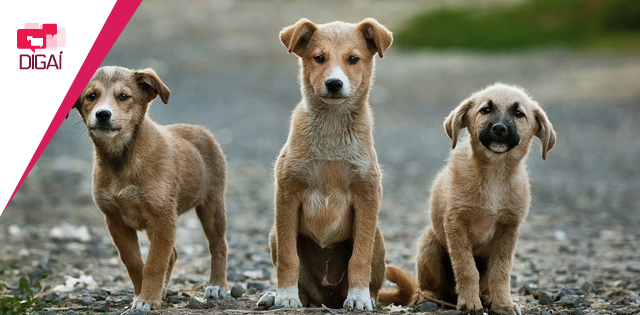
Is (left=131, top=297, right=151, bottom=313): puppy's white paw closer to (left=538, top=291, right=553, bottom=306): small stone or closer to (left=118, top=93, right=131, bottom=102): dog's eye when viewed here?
(left=118, top=93, right=131, bottom=102): dog's eye

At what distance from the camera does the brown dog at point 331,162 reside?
6066mm

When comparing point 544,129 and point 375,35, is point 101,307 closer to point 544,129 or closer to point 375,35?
Result: point 375,35

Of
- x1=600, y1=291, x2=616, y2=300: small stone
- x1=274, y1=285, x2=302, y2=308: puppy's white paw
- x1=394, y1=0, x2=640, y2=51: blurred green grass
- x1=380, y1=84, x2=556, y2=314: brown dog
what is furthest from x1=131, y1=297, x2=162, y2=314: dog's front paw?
x1=394, y1=0, x2=640, y2=51: blurred green grass

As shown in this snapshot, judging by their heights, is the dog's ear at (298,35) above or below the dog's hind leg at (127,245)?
above

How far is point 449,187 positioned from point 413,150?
1200 centimetres

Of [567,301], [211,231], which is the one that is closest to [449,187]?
[567,301]

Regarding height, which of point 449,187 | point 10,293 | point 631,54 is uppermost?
point 631,54

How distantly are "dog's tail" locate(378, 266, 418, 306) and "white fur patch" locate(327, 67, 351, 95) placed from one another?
1750 mm

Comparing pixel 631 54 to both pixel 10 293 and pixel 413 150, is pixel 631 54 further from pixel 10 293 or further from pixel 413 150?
pixel 10 293

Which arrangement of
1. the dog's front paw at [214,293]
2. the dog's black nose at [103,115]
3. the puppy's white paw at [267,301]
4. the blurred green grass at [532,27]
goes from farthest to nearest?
the blurred green grass at [532,27] → the dog's front paw at [214,293] → the puppy's white paw at [267,301] → the dog's black nose at [103,115]

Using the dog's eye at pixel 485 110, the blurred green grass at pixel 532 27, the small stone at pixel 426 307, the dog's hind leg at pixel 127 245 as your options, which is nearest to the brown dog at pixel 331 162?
the small stone at pixel 426 307

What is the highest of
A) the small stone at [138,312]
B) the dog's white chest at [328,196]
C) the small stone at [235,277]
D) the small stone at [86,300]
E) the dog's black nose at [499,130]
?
the dog's black nose at [499,130]

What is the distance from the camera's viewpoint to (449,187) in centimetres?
640

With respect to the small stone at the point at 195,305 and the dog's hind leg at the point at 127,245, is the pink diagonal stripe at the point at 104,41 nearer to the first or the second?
the dog's hind leg at the point at 127,245
